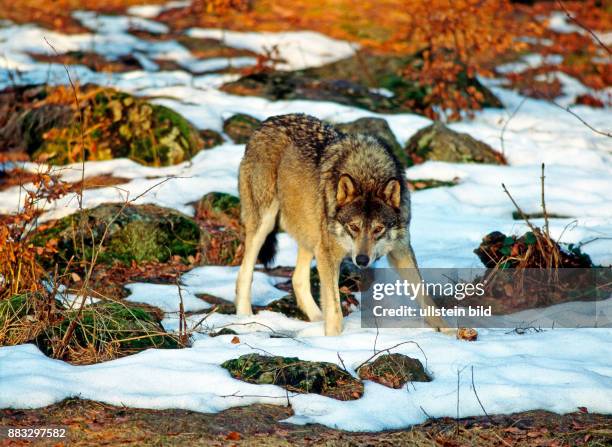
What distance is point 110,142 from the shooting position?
13062mm

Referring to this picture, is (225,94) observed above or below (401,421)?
above

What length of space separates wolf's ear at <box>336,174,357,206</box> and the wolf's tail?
1.75 m

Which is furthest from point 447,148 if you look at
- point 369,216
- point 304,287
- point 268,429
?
point 268,429

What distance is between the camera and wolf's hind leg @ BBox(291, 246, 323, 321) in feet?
27.8

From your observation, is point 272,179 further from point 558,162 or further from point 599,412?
point 558,162

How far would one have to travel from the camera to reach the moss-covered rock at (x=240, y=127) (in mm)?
13742

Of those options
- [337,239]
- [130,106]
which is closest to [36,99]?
[130,106]

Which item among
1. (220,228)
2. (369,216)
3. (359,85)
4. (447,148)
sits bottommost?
(220,228)

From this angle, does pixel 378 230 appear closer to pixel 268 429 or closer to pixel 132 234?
pixel 268 429

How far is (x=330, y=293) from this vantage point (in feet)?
25.2

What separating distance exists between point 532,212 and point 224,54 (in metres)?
10.4

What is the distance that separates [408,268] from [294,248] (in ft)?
10.3

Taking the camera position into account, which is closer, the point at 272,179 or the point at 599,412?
the point at 599,412

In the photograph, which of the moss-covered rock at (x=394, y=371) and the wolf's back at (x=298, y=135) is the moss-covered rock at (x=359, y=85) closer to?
the wolf's back at (x=298, y=135)
